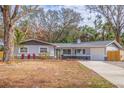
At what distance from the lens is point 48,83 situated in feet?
48.3

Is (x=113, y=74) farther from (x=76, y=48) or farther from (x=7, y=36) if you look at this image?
(x=76, y=48)

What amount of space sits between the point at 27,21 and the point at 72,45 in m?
7.70

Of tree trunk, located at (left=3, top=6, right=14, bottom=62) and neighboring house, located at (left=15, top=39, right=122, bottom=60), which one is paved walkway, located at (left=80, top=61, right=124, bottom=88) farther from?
neighboring house, located at (left=15, top=39, right=122, bottom=60)

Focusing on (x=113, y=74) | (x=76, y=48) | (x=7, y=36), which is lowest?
(x=113, y=74)

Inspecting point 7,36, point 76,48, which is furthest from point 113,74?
point 76,48

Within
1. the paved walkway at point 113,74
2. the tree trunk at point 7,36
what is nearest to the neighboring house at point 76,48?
the tree trunk at point 7,36

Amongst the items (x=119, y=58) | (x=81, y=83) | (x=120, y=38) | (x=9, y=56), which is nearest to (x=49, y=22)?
(x=120, y=38)

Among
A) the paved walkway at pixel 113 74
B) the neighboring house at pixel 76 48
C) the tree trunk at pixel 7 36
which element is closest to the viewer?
the paved walkway at pixel 113 74

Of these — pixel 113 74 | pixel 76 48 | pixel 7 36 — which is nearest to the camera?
pixel 113 74

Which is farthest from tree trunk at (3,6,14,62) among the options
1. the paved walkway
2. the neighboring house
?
the neighboring house

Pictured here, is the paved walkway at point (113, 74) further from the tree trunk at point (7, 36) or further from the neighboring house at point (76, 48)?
the neighboring house at point (76, 48)

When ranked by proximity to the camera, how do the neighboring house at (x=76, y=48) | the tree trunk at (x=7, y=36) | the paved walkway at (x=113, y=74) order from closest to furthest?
the paved walkway at (x=113, y=74), the tree trunk at (x=7, y=36), the neighboring house at (x=76, y=48)
